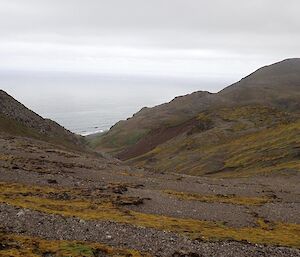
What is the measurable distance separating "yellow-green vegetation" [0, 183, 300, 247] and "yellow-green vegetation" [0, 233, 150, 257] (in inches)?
230

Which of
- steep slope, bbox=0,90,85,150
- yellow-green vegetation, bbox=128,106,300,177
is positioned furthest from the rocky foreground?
steep slope, bbox=0,90,85,150

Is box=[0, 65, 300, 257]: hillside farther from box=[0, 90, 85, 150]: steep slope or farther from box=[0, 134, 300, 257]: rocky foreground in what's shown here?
box=[0, 90, 85, 150]: steep slope

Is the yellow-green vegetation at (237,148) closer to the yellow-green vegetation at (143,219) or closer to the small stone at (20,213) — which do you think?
the yellow-green vegetation at (143,219)

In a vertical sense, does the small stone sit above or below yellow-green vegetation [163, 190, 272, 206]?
above

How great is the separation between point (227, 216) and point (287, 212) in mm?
8034

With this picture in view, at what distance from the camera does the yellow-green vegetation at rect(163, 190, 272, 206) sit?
50.9 metres

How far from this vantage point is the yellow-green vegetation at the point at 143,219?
115 ft

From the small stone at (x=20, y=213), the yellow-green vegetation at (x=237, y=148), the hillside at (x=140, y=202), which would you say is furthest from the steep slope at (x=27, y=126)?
the small stone at (x=20, y=213)

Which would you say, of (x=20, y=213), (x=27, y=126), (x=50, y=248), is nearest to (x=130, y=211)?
(x=20, y=213)

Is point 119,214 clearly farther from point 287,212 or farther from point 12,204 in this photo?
point 287,212

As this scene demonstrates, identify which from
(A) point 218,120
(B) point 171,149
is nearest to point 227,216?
(B) point 171,149

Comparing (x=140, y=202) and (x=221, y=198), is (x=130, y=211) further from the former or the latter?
(x=221, y=198)

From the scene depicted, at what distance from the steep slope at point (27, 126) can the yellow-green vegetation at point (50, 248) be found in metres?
58.1

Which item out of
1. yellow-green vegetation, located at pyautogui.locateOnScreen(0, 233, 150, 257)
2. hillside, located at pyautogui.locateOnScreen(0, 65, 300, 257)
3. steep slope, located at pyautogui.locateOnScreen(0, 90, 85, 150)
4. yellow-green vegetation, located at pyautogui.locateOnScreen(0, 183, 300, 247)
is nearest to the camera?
yellow-green vegetation, located at pyautogui.locateOnScreen(0, 233, 150, 257)
